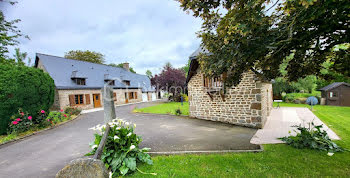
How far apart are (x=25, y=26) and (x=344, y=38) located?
17.7m

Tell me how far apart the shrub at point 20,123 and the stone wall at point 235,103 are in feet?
31.8

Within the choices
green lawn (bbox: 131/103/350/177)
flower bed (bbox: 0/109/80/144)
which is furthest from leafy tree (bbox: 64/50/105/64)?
green lawn (bbox: 131/103/350/177)

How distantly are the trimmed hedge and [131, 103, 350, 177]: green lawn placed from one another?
27.2 feet

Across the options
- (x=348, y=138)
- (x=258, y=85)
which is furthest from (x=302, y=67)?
(x=348, y=138)

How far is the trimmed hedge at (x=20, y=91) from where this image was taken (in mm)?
6711

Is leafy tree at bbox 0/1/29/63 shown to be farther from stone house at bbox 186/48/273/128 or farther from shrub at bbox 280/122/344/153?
shrub at bbox 280/122/344/153

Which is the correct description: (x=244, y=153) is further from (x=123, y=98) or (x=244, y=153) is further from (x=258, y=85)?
(x=123, y=98)

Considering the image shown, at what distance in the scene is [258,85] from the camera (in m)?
6.90

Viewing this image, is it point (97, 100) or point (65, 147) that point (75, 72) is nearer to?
point (97, 100)

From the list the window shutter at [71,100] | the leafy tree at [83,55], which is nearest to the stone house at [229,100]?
the window shutter at [71,100]

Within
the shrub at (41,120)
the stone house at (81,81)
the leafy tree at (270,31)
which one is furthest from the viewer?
the stone house at (81,81)

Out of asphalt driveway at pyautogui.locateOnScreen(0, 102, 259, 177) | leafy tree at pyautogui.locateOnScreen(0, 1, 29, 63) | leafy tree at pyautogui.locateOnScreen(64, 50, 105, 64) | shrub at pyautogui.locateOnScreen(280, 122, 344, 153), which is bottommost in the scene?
asphalt driveway at pyautogui.locateOnScreen(0, 102, 259, 177)

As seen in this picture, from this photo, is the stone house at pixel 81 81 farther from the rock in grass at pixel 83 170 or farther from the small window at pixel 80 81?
the rock in grass at pixel 83 170

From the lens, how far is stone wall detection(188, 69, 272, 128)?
23.1 ft
